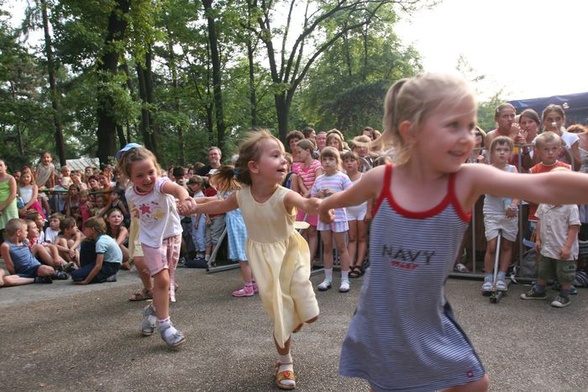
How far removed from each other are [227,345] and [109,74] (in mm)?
12098

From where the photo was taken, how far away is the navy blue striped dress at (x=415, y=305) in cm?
182

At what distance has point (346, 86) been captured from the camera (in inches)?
1073

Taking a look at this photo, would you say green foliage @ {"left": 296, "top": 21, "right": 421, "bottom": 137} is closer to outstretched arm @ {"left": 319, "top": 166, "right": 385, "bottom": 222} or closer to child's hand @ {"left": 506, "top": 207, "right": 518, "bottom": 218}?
child's hand @ {"left": 506, "top": 207, "right": 518, "bottom": 218}

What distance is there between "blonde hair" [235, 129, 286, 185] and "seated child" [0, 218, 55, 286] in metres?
5.04

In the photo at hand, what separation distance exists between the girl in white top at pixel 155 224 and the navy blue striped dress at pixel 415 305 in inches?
90.9

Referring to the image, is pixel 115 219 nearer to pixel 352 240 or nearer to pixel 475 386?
pixel 352 240

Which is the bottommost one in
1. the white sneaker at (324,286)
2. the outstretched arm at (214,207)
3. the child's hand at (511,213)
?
the white sneaker at (324,286)

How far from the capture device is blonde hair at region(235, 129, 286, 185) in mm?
3369

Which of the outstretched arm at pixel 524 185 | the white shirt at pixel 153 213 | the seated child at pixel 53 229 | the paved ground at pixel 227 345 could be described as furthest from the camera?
the seated child at pixel 53 229

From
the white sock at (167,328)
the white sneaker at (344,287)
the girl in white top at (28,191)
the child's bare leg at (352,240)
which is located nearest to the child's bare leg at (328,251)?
the white sneaker at (344,287)

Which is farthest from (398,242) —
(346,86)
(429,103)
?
(346,86)

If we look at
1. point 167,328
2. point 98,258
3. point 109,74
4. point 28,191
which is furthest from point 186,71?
point 167,328

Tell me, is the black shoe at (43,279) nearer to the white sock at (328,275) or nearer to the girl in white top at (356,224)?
the white sock at (328,275)

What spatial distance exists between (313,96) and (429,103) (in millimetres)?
27718
